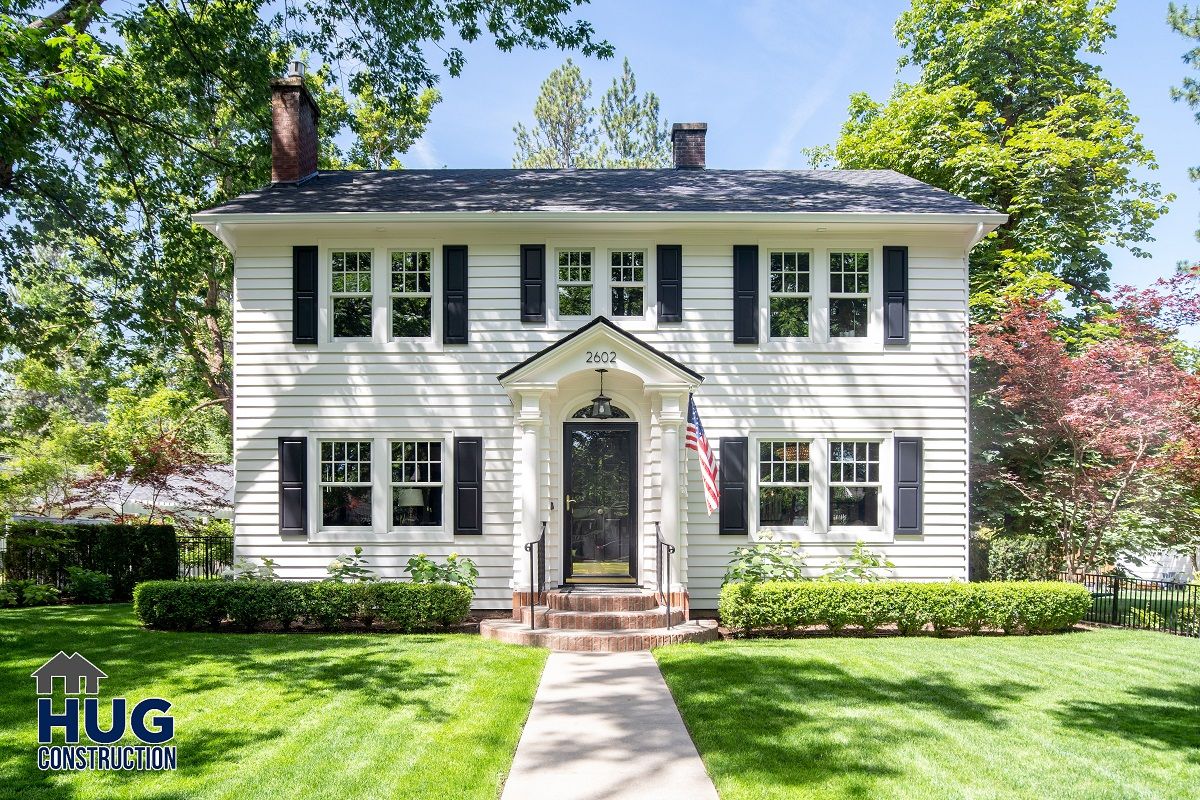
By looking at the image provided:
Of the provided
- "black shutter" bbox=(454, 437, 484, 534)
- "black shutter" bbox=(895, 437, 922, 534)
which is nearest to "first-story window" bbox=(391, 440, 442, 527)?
"black shutter" bbox=(454, 437, 484, 534)

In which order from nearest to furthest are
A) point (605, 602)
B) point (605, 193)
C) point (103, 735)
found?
point (103, 735), point (605, 602), point (605, 193)

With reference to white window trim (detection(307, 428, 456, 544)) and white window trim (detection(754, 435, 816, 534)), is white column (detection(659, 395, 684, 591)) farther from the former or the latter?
white window trim (detection(307, 428, 456, 544))

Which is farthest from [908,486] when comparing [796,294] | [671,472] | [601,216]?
[601,216]

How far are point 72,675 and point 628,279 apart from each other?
870 cm

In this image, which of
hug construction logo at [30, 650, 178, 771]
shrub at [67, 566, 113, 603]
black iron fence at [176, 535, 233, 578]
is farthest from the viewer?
black iron fence at [176, 535, 233, 578]

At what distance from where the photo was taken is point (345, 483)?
1132 centimetres

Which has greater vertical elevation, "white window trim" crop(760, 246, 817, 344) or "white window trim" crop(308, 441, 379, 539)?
"white window trim" crop(760, 246, 817, 344)

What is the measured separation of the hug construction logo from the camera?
202 inches

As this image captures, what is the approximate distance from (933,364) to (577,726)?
331 inches

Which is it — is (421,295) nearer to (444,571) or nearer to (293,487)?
(293,487)

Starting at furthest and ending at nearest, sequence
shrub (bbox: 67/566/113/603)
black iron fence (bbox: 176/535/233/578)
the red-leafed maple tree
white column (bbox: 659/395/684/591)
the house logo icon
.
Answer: black iron fence (bbox: 176/535/233/578), shrub (bbox: 67/566/113/603), the red-leafed maple tree, white column (bbox: 659/395/684/591), the house logo icon

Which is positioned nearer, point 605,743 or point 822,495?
point 605,743

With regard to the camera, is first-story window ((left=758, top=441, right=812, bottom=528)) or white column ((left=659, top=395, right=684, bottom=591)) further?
first-story window ((left=758, top=441, right=812, bottom=528))

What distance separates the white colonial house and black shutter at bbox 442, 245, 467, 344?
0.03 meters
